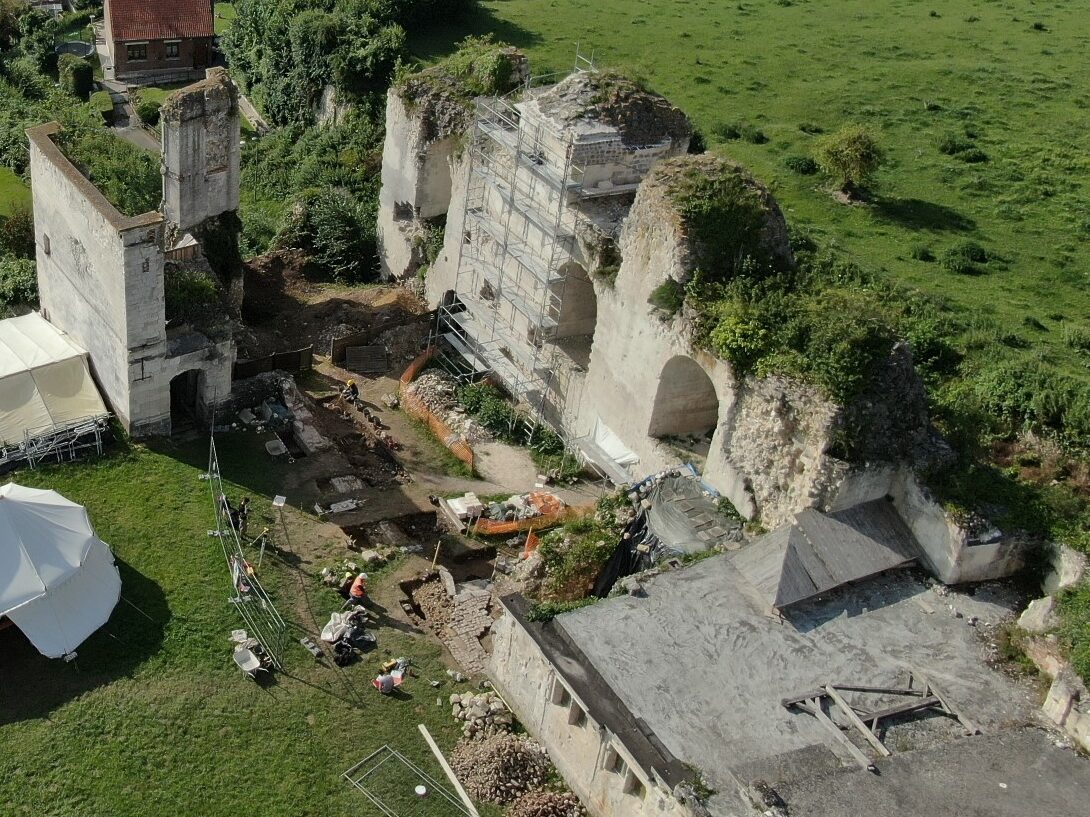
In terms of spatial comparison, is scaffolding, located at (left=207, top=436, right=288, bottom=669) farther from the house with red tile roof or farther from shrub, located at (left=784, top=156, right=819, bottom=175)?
the house with red tile roof

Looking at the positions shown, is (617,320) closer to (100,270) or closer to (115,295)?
(115,295)

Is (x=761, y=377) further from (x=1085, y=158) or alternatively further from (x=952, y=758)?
(x=1085, y=158)

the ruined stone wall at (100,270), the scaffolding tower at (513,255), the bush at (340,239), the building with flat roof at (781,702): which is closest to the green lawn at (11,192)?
the bush at (340,239)

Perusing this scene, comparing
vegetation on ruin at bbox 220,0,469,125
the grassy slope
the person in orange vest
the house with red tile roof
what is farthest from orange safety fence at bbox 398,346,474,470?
the house with red tile roof

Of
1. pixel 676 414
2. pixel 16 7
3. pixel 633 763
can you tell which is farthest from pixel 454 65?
pixel 16 7

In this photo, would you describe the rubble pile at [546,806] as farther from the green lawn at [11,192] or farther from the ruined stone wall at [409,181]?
the green lawn at [11,192]
